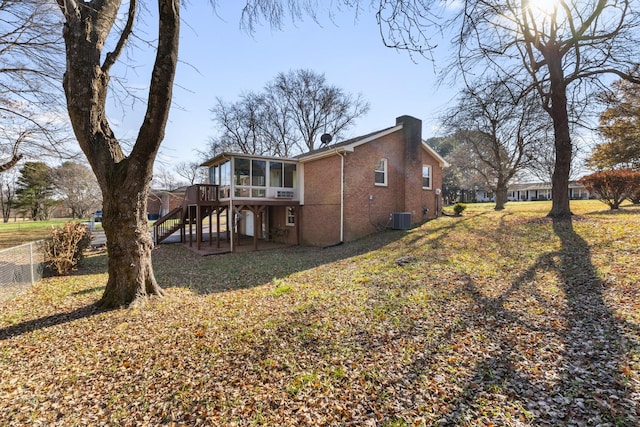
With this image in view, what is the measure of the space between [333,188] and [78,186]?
89.0 feet

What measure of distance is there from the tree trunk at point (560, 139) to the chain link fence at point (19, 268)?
16.5 metres

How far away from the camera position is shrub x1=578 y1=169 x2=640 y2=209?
13.1 metres

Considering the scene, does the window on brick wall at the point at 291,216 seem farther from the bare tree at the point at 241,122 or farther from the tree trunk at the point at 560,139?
the bare tree at the point at 241,122

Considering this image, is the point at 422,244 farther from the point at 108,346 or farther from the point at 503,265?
the point at 108,346

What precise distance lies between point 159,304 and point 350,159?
34.4ft

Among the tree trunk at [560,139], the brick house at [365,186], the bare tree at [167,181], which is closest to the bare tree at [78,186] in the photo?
the bare tree at [167,181]

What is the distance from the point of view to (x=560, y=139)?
11203mm

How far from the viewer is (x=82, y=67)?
205 inches

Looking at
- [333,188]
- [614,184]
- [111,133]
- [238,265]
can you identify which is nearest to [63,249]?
[238,265]

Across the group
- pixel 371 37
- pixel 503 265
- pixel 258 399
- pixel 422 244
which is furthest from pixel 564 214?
pixel 258 399

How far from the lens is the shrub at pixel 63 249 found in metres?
9.07

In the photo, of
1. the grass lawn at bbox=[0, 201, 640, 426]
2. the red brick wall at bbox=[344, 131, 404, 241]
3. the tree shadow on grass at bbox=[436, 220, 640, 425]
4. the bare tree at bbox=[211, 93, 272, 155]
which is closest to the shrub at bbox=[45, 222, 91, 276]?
the grass lawn at bbox=[0, 201, 640, 426]

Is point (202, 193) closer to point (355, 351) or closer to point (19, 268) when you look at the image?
point (19, 268)

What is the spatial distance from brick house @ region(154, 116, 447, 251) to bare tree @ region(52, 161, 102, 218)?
Answer: 1084 centimetres
